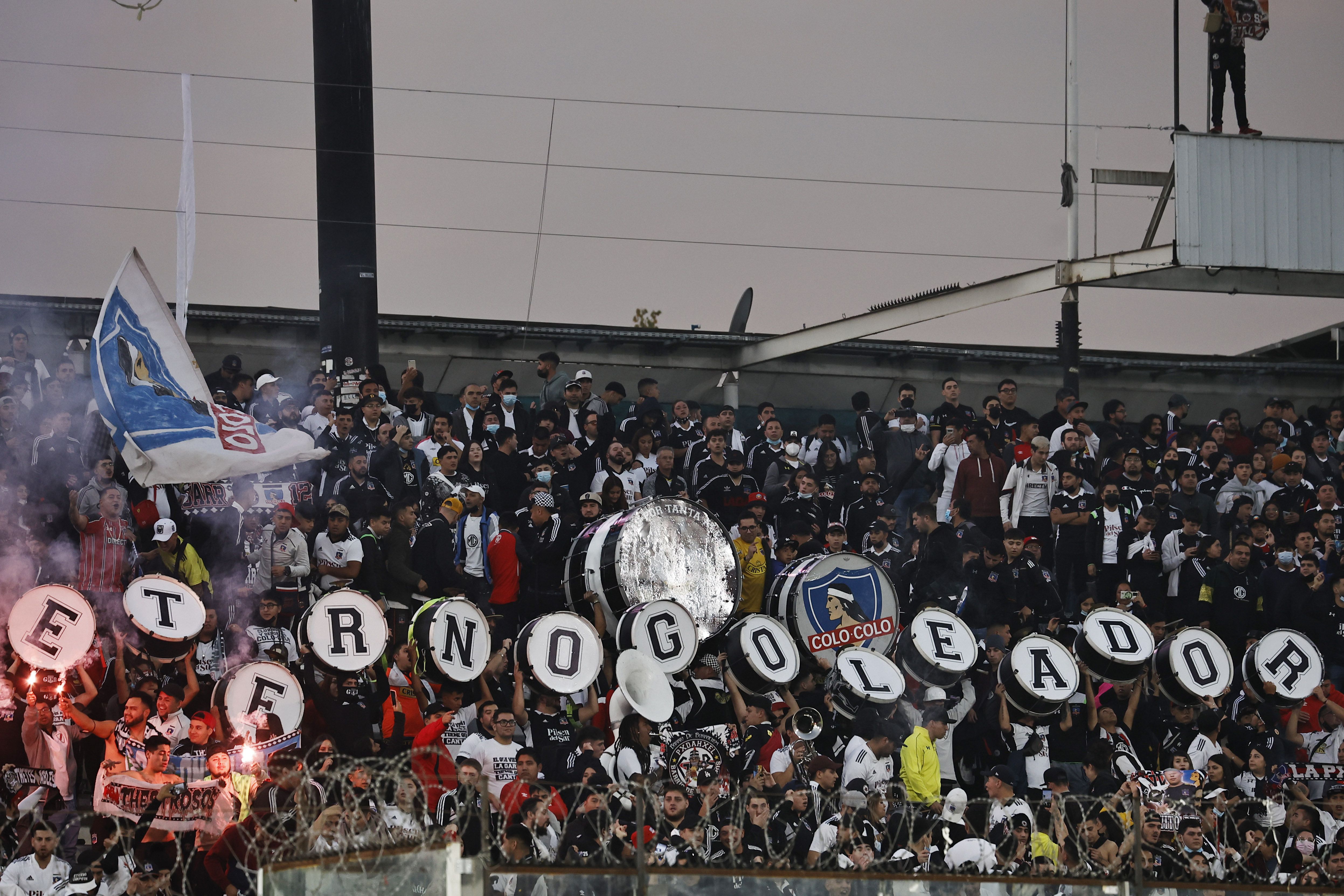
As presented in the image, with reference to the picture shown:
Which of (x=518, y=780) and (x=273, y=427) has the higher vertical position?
(x=273, y=427)

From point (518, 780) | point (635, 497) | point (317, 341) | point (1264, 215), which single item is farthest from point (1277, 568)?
point (317, 341)

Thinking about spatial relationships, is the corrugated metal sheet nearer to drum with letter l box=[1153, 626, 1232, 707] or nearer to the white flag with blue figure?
drum with letter l box=[1153, 626, 1232, 707]

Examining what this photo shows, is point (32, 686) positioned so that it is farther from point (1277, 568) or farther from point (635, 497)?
point (1277, 568)

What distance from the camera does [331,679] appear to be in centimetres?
1366

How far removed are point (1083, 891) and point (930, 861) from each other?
233 centimetres

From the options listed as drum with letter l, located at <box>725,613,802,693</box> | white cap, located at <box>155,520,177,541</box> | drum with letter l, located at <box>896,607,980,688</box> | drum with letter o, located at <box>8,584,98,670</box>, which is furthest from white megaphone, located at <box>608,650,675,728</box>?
drum with letter o, located at <box>8,584,98,670</box>

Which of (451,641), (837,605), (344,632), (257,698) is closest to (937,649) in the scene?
(837,605)

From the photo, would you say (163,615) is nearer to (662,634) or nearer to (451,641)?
(451,641)

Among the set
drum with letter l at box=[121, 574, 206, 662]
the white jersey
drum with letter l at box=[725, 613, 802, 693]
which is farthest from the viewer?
drum with letter l at box=[725, 613, 802, 693]

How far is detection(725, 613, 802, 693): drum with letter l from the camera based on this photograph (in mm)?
15281

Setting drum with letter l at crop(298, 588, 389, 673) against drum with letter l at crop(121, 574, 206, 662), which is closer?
drum with letter l at crop(121, 574, 206, 662)

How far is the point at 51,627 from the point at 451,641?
3.01 metres

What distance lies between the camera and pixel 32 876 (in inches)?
447

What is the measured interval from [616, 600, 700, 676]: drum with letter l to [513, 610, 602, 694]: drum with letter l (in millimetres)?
561
